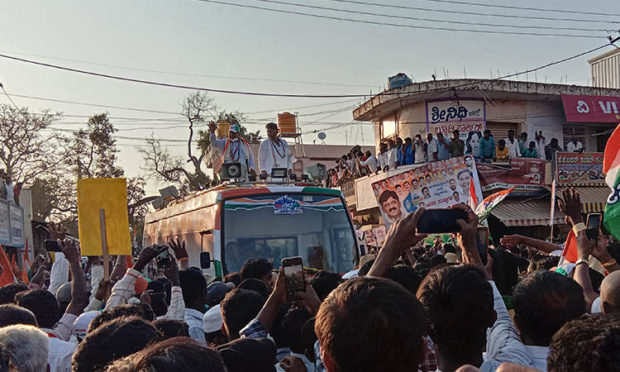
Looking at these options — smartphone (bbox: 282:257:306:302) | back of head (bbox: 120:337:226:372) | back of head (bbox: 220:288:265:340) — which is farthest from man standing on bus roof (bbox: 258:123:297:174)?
back of head (bbox: 120:337:226:372)

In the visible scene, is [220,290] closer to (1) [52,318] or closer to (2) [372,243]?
(1) [52,318]

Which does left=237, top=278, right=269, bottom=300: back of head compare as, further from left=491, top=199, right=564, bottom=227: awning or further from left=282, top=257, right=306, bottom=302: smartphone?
left=491, top=199, right=564, bottom=227: awning

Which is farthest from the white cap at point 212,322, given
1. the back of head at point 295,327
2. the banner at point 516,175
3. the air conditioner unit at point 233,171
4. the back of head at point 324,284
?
the banner at point 516,175

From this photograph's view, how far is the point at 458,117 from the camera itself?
889 inches

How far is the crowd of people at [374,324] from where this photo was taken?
5.95 feet

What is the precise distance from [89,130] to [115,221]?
3210 centimetres

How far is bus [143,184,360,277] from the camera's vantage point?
10.2 metres

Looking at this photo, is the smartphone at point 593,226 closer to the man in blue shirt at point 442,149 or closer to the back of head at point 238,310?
the back of head at point 238,310

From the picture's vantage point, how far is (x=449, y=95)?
22.7 m

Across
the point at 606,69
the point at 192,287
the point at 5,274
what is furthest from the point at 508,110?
the point at 192,287

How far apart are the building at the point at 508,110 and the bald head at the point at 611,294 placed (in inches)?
711

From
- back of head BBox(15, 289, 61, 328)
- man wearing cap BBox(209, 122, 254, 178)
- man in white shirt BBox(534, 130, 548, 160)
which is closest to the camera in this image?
back of head BBox(15, 289, 61, 328)

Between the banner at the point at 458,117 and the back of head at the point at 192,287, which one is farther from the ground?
the banner at the point at 458,117

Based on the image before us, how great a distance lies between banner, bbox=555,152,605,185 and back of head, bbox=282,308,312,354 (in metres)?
18.0
